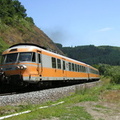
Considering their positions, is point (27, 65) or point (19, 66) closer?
point (19, 66)

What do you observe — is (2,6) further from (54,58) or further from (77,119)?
(77,119)

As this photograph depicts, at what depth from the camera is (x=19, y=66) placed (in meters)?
13.2

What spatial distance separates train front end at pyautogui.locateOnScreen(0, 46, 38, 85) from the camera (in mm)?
13062

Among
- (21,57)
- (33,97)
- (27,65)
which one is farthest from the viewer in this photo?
(21,57)

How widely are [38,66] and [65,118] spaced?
7.30 m

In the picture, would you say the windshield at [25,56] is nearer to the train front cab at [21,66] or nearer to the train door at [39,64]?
the train front cab at [21,66]

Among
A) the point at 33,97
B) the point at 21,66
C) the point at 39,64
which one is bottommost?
the point at 33,97

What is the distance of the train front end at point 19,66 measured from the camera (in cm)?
1306

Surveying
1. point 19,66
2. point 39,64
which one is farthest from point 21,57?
point 39,64

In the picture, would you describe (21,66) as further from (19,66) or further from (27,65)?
(27,65)

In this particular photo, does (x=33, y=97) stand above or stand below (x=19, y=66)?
below

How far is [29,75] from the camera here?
13141mm

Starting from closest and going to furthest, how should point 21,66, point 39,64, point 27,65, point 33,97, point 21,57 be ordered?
point 33,97
point 21,66
point 27,65
point 21,57
point 39,64

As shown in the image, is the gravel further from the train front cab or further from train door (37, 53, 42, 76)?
train door (37, 53, 42, 76)
